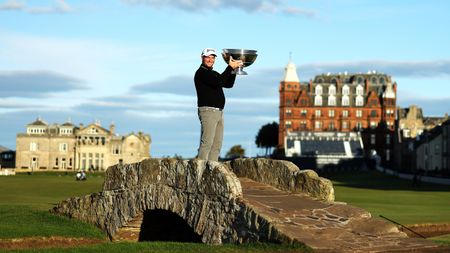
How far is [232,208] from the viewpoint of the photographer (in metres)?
19.7

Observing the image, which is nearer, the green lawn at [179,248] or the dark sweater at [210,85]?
the green lawn at [179,248]

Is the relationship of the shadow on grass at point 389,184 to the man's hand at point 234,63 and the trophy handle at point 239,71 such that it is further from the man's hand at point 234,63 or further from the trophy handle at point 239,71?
the man's hand at point 234,63

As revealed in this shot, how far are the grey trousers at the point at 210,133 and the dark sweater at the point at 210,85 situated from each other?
0.18 m

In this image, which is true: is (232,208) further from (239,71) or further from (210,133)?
(239,71)

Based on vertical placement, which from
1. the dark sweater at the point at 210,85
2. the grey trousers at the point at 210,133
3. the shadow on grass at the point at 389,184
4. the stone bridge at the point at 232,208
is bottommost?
the shadow on grass at the point at 389,184

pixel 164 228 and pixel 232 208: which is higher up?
pixel 232 208

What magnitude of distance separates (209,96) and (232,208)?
10.3 feet

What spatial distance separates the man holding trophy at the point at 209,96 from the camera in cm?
2109

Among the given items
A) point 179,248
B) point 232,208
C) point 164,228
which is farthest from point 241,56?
point 164,228

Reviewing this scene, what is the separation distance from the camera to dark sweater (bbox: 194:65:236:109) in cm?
2105

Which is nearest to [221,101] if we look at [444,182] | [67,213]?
[67,213]

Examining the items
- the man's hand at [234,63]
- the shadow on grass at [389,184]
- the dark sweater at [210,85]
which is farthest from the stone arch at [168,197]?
the shadow on grass at [389,184]

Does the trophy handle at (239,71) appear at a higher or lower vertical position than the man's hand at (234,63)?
lower

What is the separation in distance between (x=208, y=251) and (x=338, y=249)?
2.95 metres
